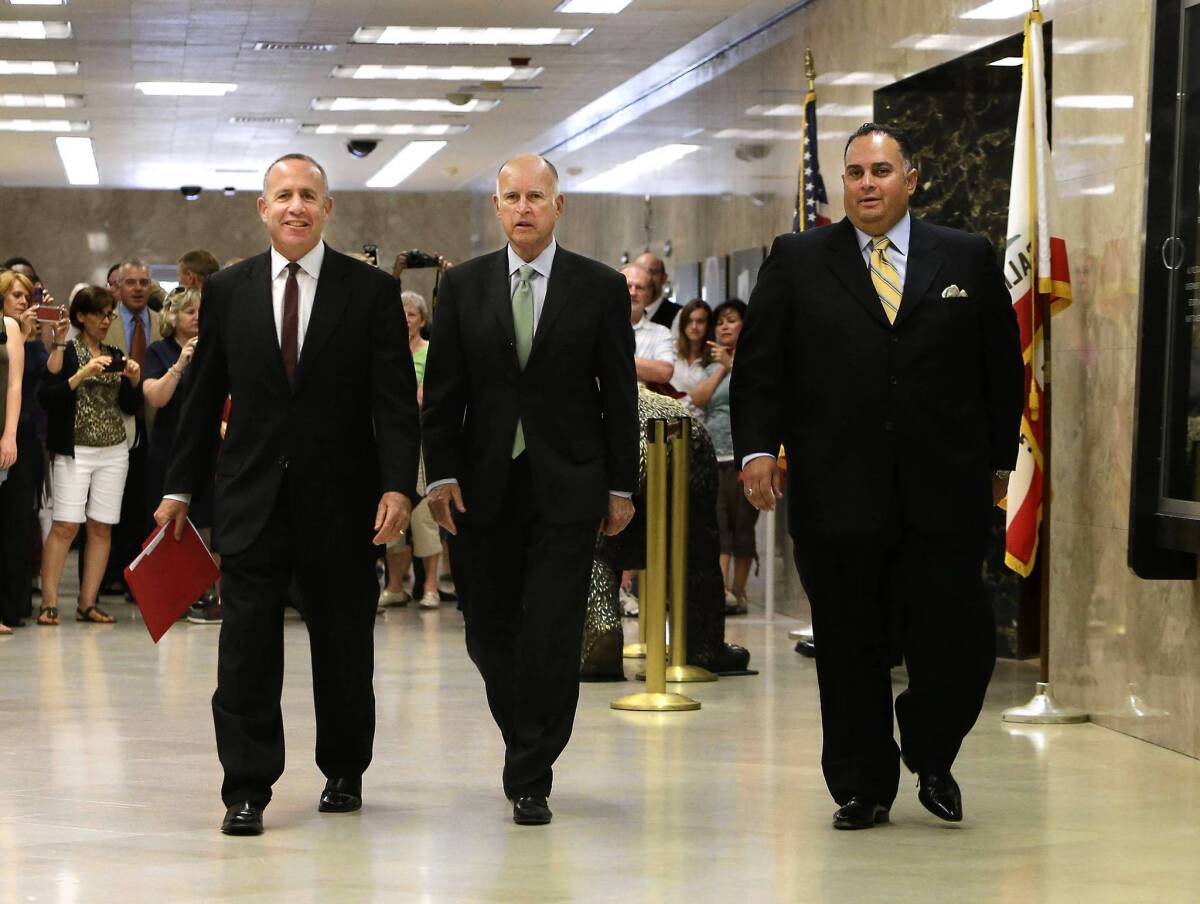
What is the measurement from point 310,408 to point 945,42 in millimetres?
5347

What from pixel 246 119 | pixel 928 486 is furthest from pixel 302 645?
pixel 246 119

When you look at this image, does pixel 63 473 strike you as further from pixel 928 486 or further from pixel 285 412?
pixel 928 486

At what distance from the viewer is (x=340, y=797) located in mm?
5484

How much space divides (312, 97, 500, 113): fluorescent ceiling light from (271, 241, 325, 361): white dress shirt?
41.6 ft

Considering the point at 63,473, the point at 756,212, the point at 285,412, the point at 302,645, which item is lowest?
the point at 302,645

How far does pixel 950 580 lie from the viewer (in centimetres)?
507

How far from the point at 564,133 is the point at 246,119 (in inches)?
137

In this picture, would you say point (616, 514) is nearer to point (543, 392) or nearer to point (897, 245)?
point (543, 392)

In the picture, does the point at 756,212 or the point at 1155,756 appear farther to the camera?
the point at 756,212

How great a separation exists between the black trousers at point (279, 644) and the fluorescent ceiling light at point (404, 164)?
16625 mm

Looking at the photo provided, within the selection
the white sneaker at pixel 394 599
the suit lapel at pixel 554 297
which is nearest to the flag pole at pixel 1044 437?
the suit lapel at pixel 554 297

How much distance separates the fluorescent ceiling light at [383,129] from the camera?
1973cm

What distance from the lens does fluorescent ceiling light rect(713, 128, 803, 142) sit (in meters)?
12.1

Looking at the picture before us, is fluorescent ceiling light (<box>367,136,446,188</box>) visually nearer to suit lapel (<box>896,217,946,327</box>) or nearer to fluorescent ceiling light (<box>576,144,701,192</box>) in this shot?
fluorescent ceiling light (<box>576,144,701,192</box>)
